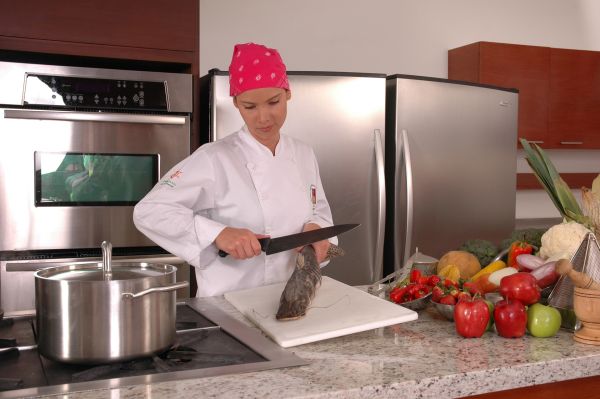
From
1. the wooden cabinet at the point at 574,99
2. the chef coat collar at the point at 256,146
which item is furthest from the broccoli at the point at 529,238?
the wooden cabinet at the point at 574,99

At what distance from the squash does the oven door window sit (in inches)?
55.3

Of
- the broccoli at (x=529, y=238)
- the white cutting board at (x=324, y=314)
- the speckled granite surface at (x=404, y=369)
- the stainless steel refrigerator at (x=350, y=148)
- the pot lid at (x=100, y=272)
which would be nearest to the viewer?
the speckled granite surface at (x=404, y=369)

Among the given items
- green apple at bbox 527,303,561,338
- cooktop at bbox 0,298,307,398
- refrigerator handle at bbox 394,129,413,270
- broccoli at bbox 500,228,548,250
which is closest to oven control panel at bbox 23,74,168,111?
refrigerator handle at bbox 394,129,413,270

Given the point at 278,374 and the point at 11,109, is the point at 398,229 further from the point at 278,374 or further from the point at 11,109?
the point at 278,374

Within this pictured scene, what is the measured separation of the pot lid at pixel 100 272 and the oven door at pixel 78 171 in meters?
1.52

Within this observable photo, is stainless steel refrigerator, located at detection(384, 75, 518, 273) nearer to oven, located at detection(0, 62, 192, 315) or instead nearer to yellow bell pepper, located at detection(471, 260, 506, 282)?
oven, located at detection(0, 62, 192, 315)

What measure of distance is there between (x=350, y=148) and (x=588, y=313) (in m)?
1.89

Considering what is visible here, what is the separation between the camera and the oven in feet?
8.77

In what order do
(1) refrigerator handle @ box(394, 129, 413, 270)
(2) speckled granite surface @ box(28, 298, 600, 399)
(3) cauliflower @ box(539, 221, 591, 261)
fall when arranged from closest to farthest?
(2) speckled granite surface @ box(28, 298, 600, 399), (3) cauliflower @ box(539, 221, 591, 261), (1) refrigerator handle @ box(394, 129, 413, 270)

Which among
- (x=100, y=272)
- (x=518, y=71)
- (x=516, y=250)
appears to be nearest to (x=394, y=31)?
(x=518, y=71)

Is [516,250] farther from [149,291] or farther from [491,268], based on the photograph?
[149,291]

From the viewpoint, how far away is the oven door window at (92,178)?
2.74 meters

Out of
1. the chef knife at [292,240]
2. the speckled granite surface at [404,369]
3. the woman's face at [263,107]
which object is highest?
the woman's face at [263,107]

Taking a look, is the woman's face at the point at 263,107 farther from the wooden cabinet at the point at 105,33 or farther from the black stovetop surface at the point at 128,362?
the wooden cabinet at the point at 105,33
